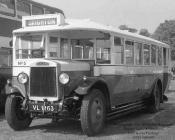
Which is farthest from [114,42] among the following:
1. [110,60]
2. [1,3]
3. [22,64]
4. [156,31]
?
[156,31]

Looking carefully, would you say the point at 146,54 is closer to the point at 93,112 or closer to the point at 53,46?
the point at 53,46

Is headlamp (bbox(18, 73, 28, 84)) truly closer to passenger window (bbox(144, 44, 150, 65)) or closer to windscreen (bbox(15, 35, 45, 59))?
windscreen (bbox(15, 35, 45, 59))

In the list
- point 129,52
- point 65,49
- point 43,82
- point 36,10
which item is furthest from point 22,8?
point 43,82

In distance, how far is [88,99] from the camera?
8.23m

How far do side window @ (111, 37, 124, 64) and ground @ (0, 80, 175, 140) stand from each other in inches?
63.7

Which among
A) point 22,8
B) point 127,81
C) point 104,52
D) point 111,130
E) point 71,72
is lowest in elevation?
point 111,130

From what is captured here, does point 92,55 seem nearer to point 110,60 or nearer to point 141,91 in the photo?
point 110,60

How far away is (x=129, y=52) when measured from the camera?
10.4 m

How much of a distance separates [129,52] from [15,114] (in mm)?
3451

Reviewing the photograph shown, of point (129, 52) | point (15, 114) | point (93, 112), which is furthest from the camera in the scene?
point (129, 52)

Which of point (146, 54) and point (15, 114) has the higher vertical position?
point (146, 54)

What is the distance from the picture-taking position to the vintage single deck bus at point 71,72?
8289 mm

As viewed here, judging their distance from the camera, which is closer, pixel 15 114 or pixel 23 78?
pixel 23 78

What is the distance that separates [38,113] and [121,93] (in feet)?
7.64
